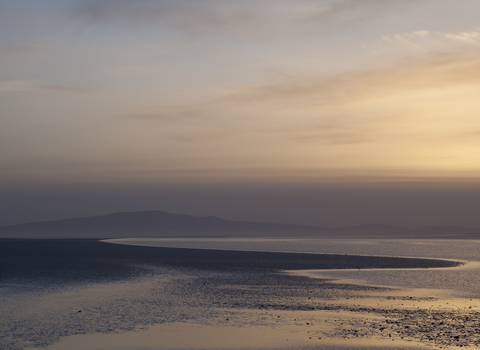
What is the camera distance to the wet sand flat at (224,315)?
68.4 feet

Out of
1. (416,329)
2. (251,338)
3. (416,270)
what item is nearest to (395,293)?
(416,329)

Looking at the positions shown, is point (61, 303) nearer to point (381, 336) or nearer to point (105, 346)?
point (105, 346)

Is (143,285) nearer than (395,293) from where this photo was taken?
No

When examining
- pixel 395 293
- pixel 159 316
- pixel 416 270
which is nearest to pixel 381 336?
pixel 159 316

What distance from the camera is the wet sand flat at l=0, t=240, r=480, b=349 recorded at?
68.4 feet

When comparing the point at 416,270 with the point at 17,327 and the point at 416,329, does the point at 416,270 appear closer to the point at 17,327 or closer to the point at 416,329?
the point at 416,329

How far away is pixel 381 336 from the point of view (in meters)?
21.3

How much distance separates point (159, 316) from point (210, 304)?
4.81 metres

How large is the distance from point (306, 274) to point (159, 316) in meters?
25.6

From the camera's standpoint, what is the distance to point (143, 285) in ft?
130

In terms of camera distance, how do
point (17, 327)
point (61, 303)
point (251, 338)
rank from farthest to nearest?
point (61, 303) < point (17, 327) < point (251, 338)

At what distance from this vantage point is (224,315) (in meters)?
26.8

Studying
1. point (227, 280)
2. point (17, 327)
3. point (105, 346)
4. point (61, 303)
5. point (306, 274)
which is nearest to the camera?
point (105, 346)

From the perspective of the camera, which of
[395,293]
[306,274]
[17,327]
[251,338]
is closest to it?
[251,338]
